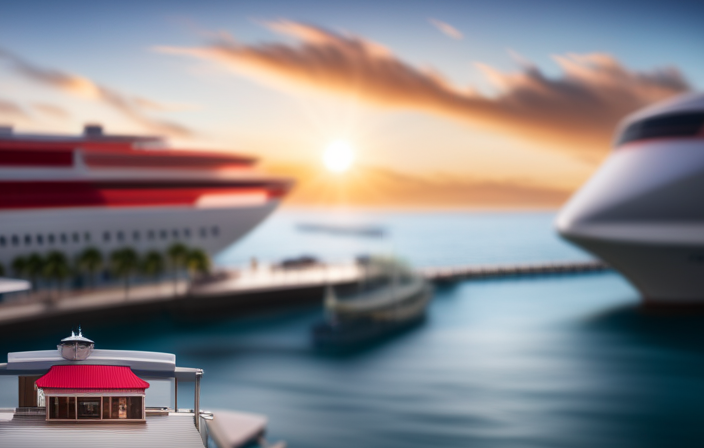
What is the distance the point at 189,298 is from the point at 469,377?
55.8ft

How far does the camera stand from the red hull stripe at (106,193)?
46406 millimetres

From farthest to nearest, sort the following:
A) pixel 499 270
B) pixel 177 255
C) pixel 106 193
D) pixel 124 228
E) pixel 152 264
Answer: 1. pixel 499 270
2. pixel 124 228
3. pixel 177 255
4. pixel 106 193
5. pixel 152 264

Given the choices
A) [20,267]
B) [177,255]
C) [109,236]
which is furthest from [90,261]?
[177,255]

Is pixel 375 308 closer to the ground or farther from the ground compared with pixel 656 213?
closer to the ground

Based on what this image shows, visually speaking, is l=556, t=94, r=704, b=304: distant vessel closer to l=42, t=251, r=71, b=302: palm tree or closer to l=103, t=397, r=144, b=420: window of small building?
l=42, t=251, r=71, b=302: palm tree

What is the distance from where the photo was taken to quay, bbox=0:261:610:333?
38625 millimetres

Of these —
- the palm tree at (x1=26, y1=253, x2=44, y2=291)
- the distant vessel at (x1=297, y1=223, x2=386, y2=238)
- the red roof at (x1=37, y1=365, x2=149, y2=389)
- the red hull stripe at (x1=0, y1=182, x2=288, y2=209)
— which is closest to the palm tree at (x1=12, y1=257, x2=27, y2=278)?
the palm tree at (x1=26, y1=253, x2=44, y2=291)

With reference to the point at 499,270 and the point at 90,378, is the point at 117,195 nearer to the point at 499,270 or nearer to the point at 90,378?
the point at 90,378

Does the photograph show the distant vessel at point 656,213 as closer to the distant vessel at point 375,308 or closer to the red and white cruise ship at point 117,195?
the distant vessel at point 375,308

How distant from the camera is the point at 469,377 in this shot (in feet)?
115

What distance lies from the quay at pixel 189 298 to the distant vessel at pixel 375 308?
3.65m

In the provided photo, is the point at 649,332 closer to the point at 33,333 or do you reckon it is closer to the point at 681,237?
the point at 681,237

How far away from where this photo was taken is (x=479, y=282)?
242 ft

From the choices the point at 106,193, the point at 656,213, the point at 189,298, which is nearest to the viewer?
the point at 656,213
